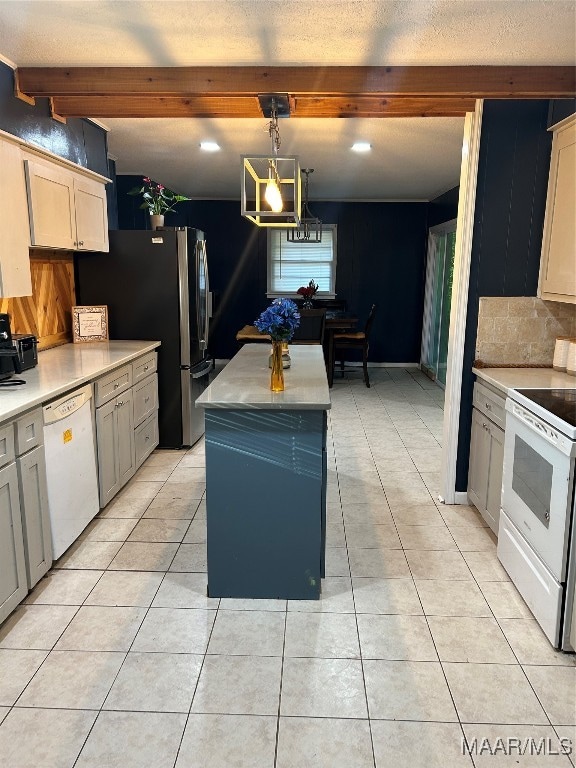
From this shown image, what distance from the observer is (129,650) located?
6.98 feet

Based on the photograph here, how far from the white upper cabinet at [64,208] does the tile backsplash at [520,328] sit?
260 centimetres

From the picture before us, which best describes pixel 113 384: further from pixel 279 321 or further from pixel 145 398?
pixel 279 321

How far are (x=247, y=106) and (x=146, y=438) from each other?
2374 millimetres

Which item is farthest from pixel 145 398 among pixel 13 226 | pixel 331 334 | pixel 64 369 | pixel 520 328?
pixel 331 334

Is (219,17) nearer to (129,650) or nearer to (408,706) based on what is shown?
(129,650)

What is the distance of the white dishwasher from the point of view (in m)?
2.61

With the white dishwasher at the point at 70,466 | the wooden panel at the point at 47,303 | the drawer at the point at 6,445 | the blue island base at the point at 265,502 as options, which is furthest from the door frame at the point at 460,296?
the wooden panel at the point at 47,303

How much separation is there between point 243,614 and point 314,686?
1.69ft

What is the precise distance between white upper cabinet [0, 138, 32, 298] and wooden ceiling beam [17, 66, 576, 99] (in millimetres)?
497

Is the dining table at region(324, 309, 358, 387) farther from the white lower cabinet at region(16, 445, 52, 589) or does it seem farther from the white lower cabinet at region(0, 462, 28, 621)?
the white lower cabinet at region(0, 462, 28, 621)

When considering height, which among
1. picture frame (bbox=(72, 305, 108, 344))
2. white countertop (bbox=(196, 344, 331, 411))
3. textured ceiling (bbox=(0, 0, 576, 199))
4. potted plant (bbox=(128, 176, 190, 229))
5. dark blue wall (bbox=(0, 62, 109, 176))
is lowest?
white countertop (bbox=(196, 344, 331, 411))

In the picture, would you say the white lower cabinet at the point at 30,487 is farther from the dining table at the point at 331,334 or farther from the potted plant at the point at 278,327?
the dining table at the point at 331,334

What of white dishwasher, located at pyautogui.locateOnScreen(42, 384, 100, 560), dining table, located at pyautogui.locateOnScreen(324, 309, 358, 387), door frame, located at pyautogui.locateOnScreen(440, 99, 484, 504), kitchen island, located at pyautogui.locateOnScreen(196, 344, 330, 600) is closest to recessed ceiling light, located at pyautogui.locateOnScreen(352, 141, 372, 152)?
door frame, located at pyautogui.locateOnScreen(440, 99, 484, 504)

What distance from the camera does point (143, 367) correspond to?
3.95 metres
